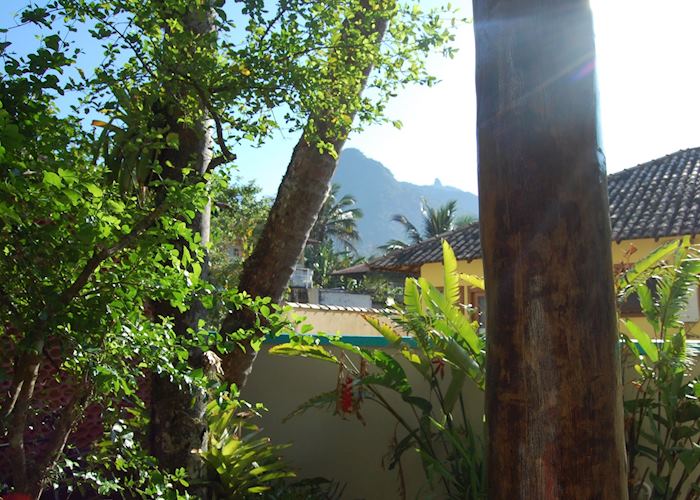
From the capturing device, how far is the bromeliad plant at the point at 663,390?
4.55 meters

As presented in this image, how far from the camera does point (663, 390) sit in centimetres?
458

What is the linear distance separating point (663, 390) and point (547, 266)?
2.52 metres

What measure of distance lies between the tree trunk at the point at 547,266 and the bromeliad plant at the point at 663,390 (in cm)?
217

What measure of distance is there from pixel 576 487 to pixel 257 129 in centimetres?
250

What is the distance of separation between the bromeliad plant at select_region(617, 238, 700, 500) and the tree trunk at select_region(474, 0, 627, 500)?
7.11 feet

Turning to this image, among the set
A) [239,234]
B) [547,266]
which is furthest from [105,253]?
[239,234]

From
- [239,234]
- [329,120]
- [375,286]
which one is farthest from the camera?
[375,286]

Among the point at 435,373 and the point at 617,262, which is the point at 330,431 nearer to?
the point at 435,373

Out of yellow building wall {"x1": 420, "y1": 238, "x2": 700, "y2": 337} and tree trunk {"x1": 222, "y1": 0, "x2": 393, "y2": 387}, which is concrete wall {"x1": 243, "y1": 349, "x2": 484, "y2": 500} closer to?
tree trunk {"x1": 222, "y1": 0, "x2": 393, "y2": 387}

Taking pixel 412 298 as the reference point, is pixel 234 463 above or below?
below

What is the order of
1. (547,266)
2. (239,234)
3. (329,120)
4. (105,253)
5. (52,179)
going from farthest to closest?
(239,234)
(329,120)
(547,266)
(105,253)
(52,179)

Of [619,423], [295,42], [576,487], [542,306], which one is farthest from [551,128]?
[295,42]

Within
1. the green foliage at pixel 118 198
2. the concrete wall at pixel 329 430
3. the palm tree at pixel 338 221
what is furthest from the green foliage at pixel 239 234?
the palm tree at pixel 338 221

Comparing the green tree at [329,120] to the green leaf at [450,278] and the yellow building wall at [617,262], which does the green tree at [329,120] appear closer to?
the green leaf at [450,278]
